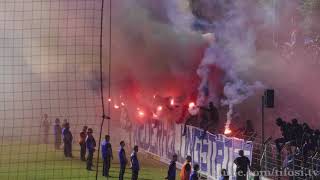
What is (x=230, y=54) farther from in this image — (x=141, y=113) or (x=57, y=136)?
(x=57, y=136)

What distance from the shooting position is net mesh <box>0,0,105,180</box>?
2520 cm

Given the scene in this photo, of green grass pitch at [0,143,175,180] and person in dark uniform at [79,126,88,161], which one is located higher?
person in dark uniform at [79,126,88,161]

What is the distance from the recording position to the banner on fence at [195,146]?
14141mm

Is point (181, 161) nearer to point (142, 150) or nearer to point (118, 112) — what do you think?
point (142, 150)

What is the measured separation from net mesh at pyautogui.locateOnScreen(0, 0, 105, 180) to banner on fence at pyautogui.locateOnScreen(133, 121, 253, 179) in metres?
3.90

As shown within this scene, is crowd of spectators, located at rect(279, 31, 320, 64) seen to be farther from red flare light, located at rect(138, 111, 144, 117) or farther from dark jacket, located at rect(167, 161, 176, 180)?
dark jacket, located at rect(167, 161, 176, 180)

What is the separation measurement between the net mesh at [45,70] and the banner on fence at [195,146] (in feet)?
12.8

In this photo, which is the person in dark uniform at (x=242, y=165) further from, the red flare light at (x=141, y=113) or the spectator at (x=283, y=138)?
the red flare light at (x=141, y=113)

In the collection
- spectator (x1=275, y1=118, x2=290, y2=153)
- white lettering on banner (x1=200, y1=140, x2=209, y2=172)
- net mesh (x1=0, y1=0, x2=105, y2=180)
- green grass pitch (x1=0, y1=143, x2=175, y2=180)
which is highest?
net mesh (x1=0, y1=0, x2=105, y2=180)

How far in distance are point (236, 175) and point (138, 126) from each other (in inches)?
411

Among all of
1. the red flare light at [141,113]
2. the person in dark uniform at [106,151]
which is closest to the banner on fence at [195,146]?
the red flare light at [141,113]

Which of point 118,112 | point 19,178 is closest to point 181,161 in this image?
point 19,178

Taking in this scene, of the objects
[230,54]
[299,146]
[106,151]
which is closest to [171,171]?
[106,151]

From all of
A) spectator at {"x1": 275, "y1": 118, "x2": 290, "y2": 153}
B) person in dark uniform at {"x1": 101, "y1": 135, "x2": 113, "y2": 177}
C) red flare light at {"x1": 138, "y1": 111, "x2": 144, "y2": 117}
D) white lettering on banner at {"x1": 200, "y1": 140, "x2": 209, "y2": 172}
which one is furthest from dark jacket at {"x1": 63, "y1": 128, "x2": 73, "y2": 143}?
spectator at {"x1": 275, "y1": 118, "x2": 290, "y2": 153}
